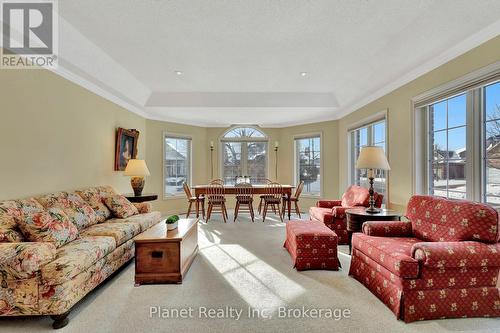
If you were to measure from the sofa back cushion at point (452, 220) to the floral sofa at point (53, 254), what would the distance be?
3240 mm

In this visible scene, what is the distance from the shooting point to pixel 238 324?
1933 millimetres

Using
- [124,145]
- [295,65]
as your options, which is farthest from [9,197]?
[295,65]

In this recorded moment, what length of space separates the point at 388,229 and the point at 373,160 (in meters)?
0.96

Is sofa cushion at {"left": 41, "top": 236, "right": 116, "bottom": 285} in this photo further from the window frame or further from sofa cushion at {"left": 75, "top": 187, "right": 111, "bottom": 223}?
the window frame

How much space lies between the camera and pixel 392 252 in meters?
2.10

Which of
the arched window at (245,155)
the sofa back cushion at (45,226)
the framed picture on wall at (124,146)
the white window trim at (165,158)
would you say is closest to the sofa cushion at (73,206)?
the sofa back cushion at (45,226)

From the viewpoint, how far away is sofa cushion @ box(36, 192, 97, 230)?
2.83m

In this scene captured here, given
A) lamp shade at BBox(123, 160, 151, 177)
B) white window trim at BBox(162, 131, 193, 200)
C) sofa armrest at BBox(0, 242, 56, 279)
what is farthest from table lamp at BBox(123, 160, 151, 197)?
sofa armrest at BBox(0, 242, 56, 279)

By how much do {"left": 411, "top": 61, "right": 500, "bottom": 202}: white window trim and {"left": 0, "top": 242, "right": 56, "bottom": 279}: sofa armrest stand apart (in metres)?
4.09

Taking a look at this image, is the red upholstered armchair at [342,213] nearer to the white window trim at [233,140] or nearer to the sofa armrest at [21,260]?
the white window trim at [233,140]

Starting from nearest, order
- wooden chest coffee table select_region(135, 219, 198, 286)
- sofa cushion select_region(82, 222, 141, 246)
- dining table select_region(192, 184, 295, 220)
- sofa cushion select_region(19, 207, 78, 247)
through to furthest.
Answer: sofa cushion select_region(19, 207, 78, 247) < wooden chest coffee table select_region(135, 219, 198, 286) < sofa cushion select_region(82, 222, 141, 246) < dining table select_region(192, 184, 295, 220)

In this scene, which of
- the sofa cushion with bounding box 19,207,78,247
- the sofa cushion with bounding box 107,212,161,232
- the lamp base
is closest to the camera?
the sofa cushion with bounding box 19,207,78,247

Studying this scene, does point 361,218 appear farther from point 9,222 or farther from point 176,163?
point 176,163

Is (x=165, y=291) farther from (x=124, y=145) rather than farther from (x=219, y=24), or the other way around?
(x=124, y=145)
